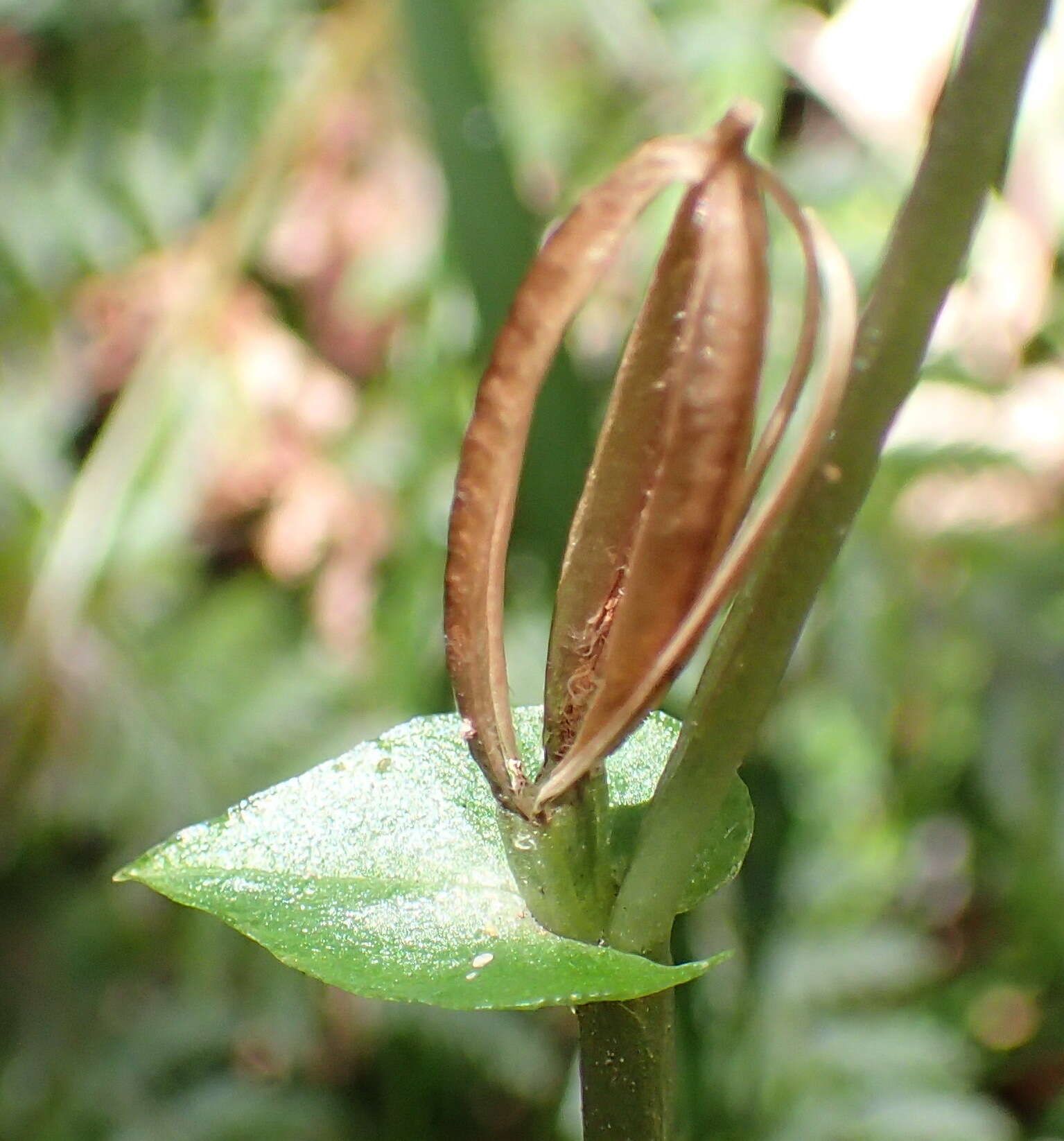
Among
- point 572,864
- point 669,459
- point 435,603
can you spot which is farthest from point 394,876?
point 435,603

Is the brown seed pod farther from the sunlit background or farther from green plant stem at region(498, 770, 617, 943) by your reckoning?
the sunlit background

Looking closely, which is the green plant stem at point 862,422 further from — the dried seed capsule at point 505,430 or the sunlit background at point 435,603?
the sunlit background at point 435,603

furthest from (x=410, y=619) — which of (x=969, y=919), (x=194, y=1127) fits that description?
(x=969, y=919)

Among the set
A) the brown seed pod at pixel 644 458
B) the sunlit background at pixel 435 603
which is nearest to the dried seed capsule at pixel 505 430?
the brown seed pod at pixel 644 458

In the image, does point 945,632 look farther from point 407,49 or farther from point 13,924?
point 13,924

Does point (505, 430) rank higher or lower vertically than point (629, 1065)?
higher

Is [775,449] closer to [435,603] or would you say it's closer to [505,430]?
[505,430]
